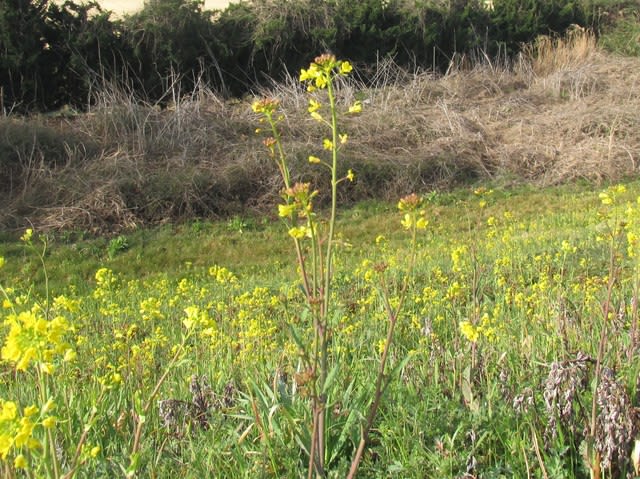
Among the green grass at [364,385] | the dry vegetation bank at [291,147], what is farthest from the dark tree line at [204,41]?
the green grass at [364,385]

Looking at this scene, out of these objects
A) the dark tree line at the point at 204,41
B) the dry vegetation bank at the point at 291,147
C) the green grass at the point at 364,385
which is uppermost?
the dark tree line at the point at 204,41

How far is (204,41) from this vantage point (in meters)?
13.6

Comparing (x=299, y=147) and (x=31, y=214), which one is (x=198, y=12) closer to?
(x=299, y=147)

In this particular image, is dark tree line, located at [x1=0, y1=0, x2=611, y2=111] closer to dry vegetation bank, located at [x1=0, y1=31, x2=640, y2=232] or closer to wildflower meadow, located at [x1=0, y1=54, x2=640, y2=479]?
dry vegetation bank, located at [x1=0, y1=31, x2=640, y2=232]

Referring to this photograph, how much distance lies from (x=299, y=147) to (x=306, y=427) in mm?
Result: 9347

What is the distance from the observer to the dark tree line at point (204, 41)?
12602mm

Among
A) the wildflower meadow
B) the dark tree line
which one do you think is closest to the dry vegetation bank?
the dark tree line

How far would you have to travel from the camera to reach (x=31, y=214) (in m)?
9.84

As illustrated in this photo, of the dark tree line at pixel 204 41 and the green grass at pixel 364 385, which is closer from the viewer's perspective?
the green grass at pixel 364 385

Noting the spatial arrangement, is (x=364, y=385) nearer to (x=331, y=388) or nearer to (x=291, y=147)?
(x=331, y=388)

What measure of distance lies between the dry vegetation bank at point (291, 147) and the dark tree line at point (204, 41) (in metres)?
0.70

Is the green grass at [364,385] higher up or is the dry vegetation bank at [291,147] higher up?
the green grass at [364,385]

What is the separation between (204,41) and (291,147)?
143 inches

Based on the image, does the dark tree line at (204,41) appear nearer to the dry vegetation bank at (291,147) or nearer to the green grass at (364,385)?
the dry vegetation bank at (291,147)
